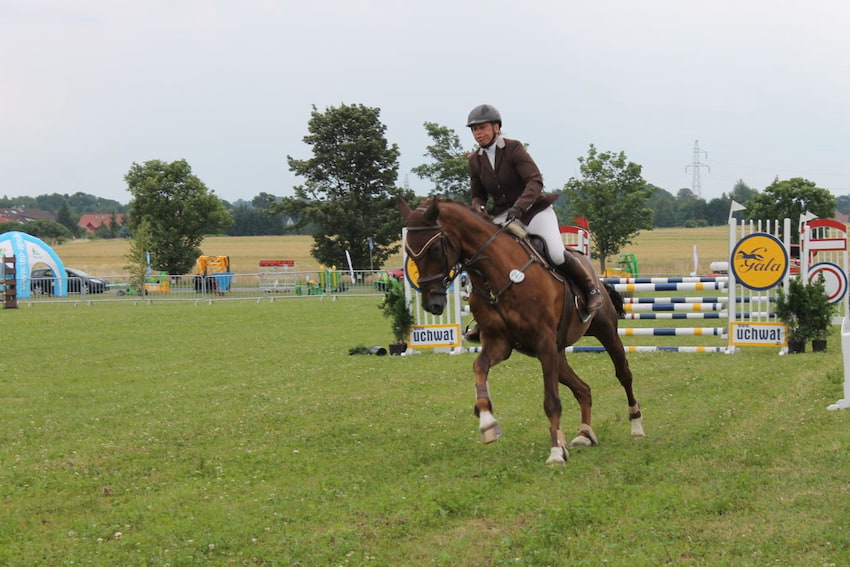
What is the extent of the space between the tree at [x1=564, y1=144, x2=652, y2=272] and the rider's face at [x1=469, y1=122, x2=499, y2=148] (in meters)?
51.6

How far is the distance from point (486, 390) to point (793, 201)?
239 ft

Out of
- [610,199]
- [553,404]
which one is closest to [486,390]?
[553,404]

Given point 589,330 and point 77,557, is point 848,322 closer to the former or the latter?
point 589,330

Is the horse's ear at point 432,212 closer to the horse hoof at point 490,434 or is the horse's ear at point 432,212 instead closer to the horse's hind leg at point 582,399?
the horse hoof at point 490,434

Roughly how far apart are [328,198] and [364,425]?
5240 cm

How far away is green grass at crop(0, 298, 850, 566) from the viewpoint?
5477 millimetres

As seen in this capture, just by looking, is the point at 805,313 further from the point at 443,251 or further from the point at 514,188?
the point at 443,251

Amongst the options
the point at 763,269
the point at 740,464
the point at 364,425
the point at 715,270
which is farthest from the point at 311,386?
the point at 715,270

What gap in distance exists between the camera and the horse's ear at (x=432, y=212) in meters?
7.56

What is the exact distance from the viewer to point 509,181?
327 inches

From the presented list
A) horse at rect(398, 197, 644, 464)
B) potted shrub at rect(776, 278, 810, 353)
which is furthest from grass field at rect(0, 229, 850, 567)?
horse at rect(398, 197, 644, 464)

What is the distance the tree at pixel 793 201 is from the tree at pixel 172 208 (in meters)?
44.7

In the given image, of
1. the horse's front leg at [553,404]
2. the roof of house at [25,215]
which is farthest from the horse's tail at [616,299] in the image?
the roof of house at [25,215]

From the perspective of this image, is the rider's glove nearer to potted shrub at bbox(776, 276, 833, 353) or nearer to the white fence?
potted shrub at bbox(776, 276, 833, 353)
